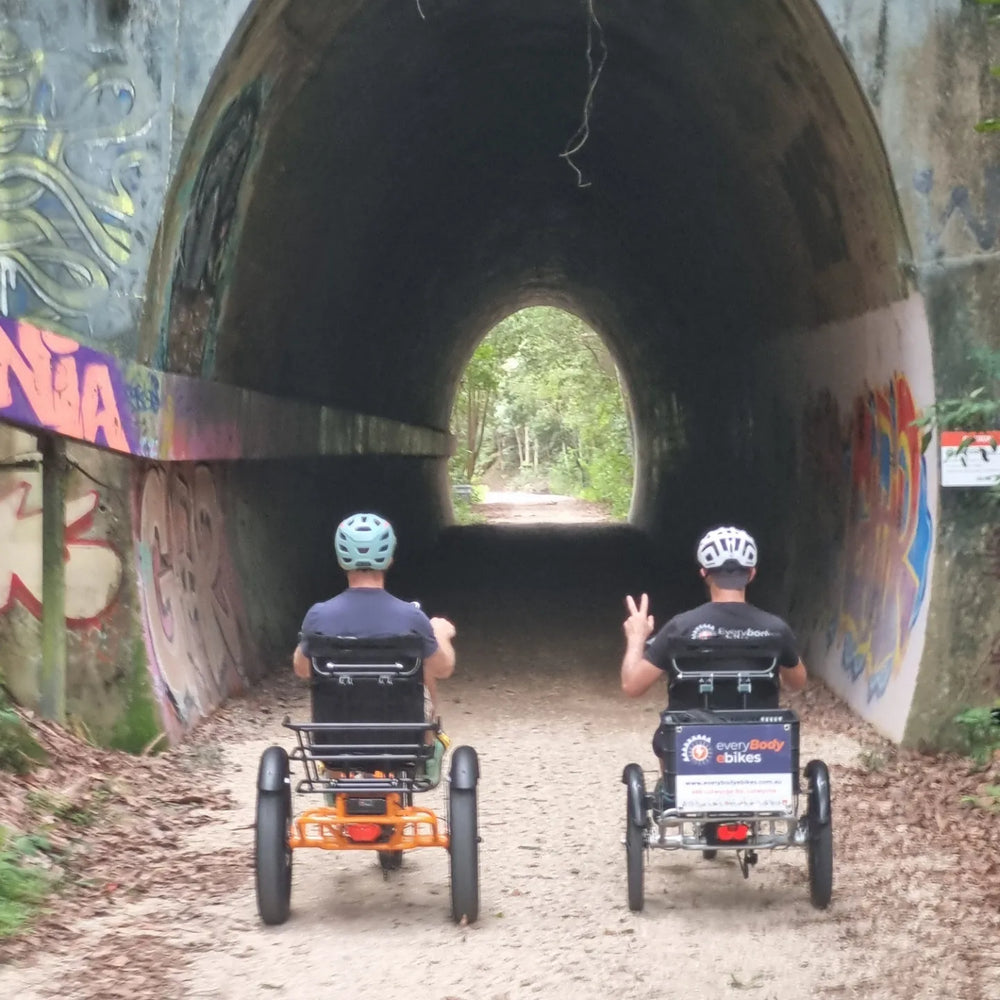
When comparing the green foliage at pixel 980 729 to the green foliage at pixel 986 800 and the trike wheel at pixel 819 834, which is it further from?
the trike wheel at pixel 819 834

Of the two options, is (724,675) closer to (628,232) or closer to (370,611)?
(370,611)

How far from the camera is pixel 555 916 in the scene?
18.1ft

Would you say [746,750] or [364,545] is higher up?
[364,545]

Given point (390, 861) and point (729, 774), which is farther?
point (390, 861)

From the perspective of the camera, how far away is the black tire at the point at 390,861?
618cm

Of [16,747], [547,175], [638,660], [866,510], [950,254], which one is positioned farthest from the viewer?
[547,175]

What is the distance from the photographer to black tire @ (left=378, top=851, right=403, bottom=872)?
618 cm

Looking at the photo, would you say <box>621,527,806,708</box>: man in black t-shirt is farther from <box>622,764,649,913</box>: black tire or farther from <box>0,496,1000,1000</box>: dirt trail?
<box>0,496,1000,1000</box>: dirt trail

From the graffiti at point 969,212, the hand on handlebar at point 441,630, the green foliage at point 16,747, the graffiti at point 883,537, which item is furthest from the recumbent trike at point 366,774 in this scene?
the graffiti at point 969,212

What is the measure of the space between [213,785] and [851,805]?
11.4 ft

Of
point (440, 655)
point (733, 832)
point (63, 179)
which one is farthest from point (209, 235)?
point (733, 832)

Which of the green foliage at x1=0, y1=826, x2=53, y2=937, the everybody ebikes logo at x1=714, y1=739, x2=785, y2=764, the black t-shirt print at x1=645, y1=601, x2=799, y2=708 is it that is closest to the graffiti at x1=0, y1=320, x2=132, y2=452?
the green foliage at x1=0, y1=826, x2=53, y2=937

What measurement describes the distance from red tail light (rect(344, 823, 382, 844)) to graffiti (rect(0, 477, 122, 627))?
309 cm

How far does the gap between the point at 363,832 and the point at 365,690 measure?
0.56 meters
